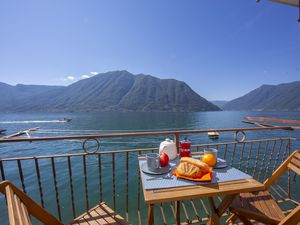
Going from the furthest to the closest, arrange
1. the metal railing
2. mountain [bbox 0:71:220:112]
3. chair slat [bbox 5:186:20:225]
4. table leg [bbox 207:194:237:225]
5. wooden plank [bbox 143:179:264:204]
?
mountain [bbox 0:71:220:112] < the metal railing < table leg [bbox 207:194:237:225] < wooden plank [bbox 143:179:264:204] < chair slat [bbox 5:186:20:225]

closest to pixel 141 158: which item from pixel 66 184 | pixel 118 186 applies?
pixel 118 186

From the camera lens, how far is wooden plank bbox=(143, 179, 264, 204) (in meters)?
0.92

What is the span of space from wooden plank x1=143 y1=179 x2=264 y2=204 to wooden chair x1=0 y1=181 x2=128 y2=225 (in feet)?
2.04

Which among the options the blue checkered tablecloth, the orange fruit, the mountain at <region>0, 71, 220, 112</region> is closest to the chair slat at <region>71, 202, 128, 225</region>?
the blue checkered tablecloth

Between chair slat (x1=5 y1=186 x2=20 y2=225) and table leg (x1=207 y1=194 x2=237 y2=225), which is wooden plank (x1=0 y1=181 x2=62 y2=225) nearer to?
chair slat (x1=5 y1=186 x2=20 y2=225)

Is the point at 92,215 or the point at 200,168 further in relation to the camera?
the point at 92,215

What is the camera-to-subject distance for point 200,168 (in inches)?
45.6

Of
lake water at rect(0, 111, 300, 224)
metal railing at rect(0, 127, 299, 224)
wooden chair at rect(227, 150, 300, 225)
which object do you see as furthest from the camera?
lake water at rect(0, 111, 300, 224)

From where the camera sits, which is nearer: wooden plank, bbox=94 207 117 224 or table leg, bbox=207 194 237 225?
table leg, bbox=207 194 237 225

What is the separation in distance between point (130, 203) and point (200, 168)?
14.2 feet

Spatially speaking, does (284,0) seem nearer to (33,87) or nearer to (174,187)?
(174,187)

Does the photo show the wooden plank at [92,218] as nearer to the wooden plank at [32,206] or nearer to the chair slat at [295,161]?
the wooden plank at [32,206]

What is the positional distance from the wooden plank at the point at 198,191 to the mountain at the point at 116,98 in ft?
302

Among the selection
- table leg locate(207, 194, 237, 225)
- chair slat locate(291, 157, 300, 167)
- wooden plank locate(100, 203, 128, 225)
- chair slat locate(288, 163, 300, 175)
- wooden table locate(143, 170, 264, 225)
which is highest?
wooden table locate(143, 170, 264, 225)
